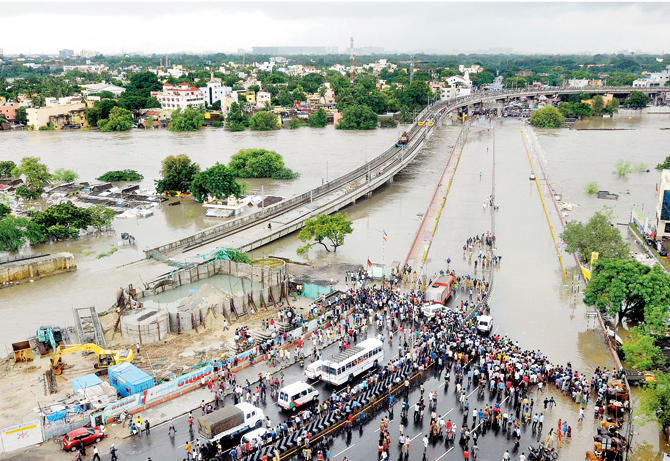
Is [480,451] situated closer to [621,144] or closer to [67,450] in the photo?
[67,450]

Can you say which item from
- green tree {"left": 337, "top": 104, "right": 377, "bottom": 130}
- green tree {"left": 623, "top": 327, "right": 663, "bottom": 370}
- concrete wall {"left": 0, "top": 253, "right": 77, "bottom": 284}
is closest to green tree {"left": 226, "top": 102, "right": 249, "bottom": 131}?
green tree {"left": 337, "top": 104, "right": 377, "bottom": 130}

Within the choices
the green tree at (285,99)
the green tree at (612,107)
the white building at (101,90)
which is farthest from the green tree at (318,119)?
the green tree at (612,107)

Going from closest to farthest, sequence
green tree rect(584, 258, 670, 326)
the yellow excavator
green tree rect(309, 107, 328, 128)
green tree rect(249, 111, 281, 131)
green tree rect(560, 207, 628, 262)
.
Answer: the yellow excavator
green tree rect(584, 258, 670, 326)
green tree rect(560, 207, 628, 262)
green tree rect(249, 111, 281, 131)
green tree rect(309, 107, 328, 128)

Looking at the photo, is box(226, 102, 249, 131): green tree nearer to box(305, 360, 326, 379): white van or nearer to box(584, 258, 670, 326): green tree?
box(584, 258, 670, 326): green tree

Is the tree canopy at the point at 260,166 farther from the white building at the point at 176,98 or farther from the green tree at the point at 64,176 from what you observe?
the white building at the point at 176,98

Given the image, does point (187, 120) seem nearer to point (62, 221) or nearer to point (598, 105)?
point (62, 221)

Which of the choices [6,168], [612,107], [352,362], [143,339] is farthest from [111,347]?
[612,107]

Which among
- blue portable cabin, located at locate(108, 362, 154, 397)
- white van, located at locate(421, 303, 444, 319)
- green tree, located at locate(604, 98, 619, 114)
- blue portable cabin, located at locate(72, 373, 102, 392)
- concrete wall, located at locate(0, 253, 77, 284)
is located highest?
green tree, located at locate(604, 98, 619, 114)
